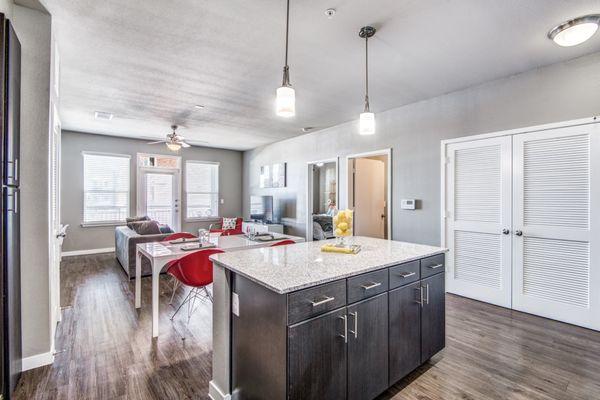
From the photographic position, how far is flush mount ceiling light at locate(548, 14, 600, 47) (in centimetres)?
231

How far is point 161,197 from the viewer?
7492 millimetres

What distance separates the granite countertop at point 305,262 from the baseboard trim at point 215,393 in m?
0.80

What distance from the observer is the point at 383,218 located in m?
6.32

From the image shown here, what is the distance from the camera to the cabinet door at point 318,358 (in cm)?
141

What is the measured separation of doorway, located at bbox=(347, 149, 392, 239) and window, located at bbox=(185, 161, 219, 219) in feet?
14.4

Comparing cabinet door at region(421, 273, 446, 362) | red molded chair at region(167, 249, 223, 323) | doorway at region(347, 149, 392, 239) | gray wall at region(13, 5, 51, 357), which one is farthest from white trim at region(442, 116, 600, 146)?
gray wall at region(13, 5, 51, 357)

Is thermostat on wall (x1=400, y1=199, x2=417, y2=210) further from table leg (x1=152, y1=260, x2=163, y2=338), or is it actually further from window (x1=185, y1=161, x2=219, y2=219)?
window (x1=185, y1=161, x2=219, y2=219)

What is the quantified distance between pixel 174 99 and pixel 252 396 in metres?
3.92

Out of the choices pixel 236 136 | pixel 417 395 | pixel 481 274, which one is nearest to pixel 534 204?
pixel 481 274

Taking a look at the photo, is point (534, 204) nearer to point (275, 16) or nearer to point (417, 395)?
point (417, 395)

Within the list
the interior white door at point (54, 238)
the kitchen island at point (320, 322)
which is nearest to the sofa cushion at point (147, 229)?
the interior white door at point (54, 238)

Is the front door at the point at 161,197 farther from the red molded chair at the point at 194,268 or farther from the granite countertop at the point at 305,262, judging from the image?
the granite countertop at the point at 305,262

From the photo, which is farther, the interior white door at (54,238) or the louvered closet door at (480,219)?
the louvered closet door at (480,219)

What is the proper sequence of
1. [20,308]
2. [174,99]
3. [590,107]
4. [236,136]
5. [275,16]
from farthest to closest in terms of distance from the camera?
[236,136], [174,99], [590,107], [275,16], [20,308]
